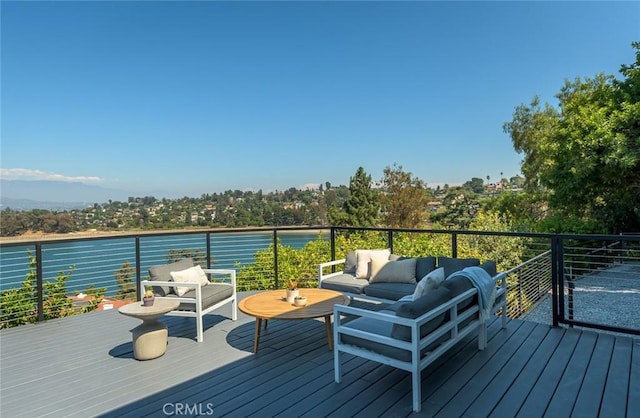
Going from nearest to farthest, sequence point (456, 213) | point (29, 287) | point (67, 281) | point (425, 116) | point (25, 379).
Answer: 1. point (25, 379)
2. point (29, 287)
3. point (67, 281)
4. point (425, 116)
5. point (456, 213)

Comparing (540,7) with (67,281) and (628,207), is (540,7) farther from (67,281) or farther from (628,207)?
(67,281)

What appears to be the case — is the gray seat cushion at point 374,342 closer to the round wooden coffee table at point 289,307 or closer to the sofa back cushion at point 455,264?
the round wooden coffee table at point 289,307

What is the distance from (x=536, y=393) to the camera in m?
2.38

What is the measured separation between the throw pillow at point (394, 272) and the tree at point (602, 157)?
26.0 feet

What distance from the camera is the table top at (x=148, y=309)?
303cm

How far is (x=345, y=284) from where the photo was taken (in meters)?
4.44

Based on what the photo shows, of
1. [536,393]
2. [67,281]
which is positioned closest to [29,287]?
[67,281]

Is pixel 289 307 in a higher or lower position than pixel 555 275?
lower

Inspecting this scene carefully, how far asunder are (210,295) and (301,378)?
64.5 inches

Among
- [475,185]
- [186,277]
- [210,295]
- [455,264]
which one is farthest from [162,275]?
[475,185]

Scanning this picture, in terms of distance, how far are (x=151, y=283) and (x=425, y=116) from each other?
1579 centimetres

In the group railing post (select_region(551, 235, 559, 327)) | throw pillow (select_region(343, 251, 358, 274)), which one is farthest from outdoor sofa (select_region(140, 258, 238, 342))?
railing post (select_region(551, 235, 559, 327))

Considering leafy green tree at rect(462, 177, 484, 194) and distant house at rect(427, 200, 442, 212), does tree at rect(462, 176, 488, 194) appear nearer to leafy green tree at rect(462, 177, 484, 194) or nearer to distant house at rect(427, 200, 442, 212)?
leafy green tree at rect(462, 177, 484, 194)

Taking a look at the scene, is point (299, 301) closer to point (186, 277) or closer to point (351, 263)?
point (186, 277)
